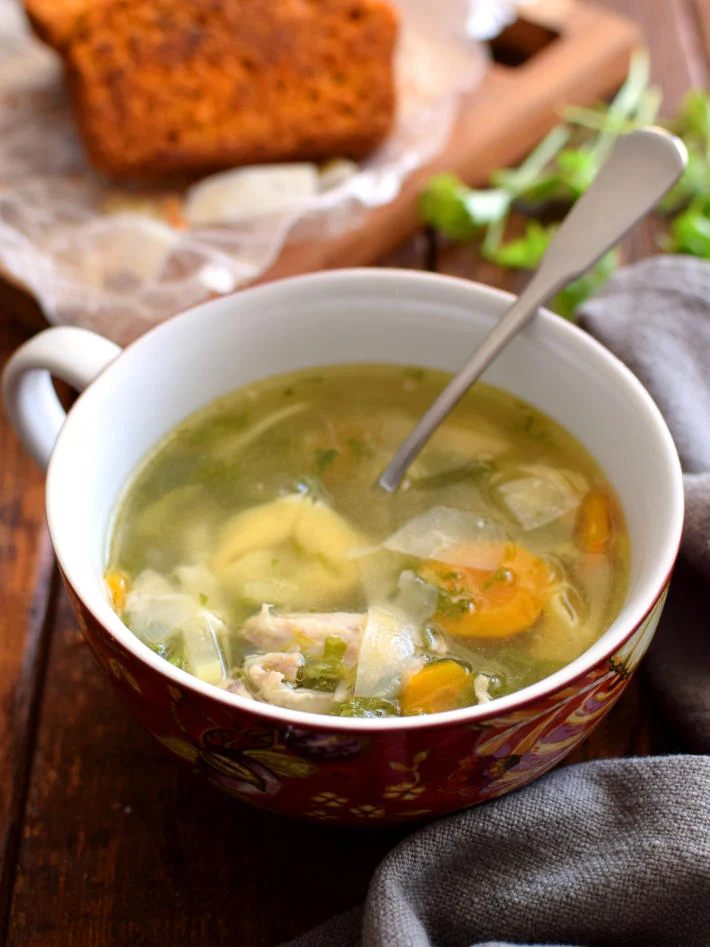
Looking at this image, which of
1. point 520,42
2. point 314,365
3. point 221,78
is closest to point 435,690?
Answer: point 314,365

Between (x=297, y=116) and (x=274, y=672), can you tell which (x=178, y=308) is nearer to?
(x=297, y=116)

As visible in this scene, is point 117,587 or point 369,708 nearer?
point 369,708

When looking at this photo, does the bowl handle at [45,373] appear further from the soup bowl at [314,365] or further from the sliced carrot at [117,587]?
the sliced carrot at [117,587]

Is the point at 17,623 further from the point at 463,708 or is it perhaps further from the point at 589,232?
the point at 589,232

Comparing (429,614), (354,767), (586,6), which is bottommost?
(586,6)

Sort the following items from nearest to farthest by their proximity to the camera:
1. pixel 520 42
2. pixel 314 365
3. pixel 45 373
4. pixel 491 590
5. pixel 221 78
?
pixel 491 590, pixel 45 373, pixel 314 365, pixel 221 78, pixel 520 42

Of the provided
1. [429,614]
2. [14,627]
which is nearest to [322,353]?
[429,614]
